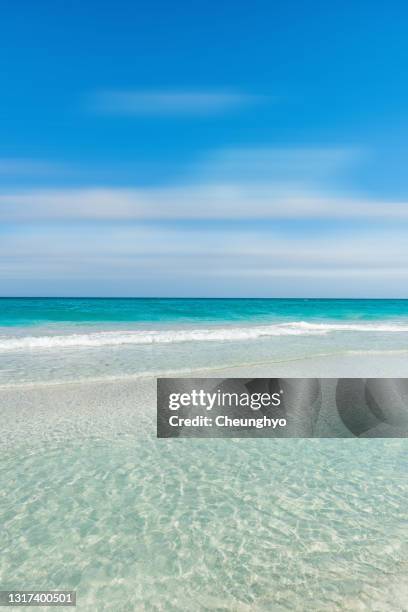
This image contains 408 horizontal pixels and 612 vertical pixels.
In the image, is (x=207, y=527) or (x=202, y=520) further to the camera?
(x=202, y=520)

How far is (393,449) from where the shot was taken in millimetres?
6020

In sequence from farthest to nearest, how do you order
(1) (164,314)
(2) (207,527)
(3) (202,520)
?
1. (1) (164,314)
2. (3) (202,520)
3. (2) (207,527)

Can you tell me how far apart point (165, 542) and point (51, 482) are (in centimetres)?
178

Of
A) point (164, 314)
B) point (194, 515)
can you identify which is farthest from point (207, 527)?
point (164, 314)

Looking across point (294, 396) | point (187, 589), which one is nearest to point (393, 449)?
point (294, 396)

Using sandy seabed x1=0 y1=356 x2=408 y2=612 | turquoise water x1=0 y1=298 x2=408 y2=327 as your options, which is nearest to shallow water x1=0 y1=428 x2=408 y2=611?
sandy seabed x1=0 y1=356 x2=408 y2=612

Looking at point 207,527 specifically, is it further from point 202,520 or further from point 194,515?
point 194,515

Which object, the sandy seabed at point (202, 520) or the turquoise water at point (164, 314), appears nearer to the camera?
the sandy seabed at point (202, 520)

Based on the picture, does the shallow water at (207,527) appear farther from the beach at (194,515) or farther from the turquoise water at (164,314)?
the turquoise water at (164,314)

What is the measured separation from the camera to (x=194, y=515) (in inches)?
164

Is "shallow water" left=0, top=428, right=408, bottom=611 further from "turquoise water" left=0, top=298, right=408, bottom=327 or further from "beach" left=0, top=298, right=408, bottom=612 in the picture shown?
"turquoise water" left=0, top=298, right=408, bottom=327

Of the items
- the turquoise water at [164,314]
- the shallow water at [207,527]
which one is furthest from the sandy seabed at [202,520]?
the turquoise water at [164,314]

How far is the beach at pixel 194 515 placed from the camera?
3209 millimetres

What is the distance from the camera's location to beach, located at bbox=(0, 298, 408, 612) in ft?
10.5
